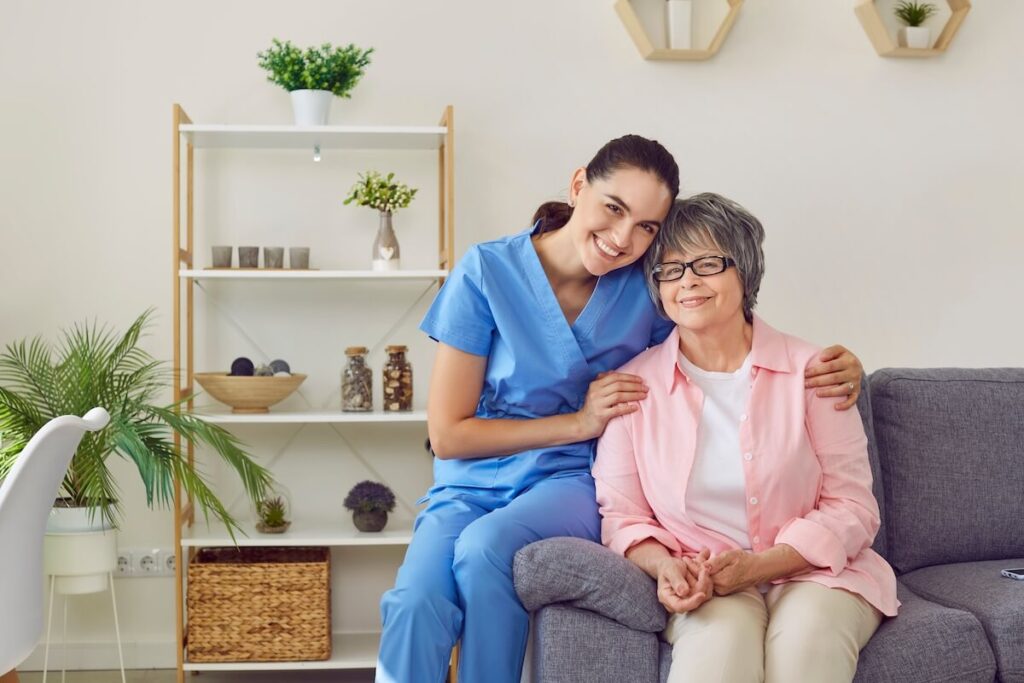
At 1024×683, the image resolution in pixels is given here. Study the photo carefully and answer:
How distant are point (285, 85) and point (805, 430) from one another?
1677 mm

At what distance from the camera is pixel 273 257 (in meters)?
2.93

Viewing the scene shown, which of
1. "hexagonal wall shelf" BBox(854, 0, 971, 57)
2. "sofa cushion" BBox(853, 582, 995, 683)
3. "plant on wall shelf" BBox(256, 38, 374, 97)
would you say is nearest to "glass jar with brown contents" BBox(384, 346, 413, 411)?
"plant on wall shelf" BBox(256, 38, 374, 97)

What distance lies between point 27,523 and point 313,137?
56.8 inches

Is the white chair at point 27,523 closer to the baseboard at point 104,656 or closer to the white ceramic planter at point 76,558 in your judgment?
the white ceramic planter at point 76,558

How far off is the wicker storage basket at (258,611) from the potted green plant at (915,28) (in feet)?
7.11

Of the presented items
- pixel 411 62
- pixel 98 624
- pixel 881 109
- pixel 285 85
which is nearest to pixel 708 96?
pixel 881 109

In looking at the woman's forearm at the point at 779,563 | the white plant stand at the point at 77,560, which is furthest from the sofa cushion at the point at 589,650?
the white plant stand at the point at 77,560

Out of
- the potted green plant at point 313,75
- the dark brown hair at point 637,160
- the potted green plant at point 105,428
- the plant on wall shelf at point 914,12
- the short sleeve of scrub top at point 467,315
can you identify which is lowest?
the potted green plant at point 105,428

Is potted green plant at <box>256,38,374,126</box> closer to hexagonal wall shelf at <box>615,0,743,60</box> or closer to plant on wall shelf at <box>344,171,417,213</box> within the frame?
plant on wall shelf at <box>344,171,417,213</box>

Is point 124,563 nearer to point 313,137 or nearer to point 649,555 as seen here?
point 313,137

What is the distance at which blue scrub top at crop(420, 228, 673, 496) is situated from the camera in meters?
2.11

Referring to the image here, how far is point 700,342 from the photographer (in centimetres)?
202

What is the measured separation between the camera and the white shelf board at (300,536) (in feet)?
9.31

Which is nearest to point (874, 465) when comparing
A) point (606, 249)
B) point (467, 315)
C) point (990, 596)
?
point (990, 596)
